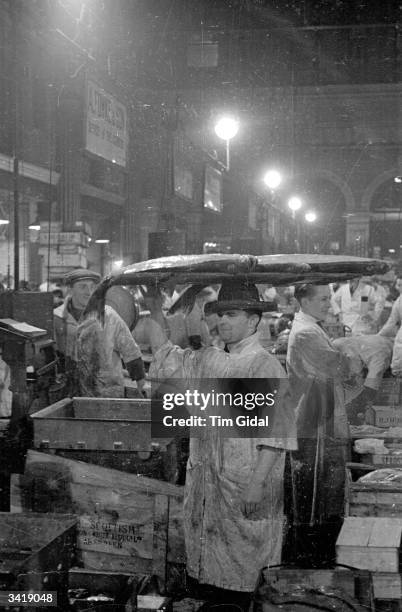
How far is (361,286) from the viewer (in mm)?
15359

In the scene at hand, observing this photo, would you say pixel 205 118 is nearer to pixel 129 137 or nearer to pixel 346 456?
pixel 129 137

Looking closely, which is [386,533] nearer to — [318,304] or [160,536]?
[160,536]

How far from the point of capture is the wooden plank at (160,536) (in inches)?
165

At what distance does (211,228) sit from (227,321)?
2198 centimetres

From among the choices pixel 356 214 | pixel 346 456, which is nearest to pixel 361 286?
pixel 346 456

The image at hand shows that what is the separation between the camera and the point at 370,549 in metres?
4.14

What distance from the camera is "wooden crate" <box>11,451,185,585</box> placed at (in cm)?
421

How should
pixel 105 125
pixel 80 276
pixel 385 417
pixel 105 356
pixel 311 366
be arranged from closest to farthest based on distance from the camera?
pixel 311 366 < pixel 105 356 < pixel 80 276 < pixel 385 417 < pixel 105 125

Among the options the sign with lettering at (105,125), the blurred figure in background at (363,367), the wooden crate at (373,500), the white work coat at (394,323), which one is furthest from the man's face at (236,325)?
the sign with lettering at (105,125)

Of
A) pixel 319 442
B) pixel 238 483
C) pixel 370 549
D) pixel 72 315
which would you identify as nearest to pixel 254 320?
pixel 238 483

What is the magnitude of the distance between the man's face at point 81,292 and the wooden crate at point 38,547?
3.22 meters

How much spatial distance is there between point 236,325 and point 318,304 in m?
1.86

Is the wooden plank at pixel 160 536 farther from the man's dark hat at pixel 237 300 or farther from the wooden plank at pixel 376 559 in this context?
the man's dark hat at pixel 237 300

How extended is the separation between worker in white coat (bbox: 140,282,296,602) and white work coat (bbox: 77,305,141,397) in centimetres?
212
